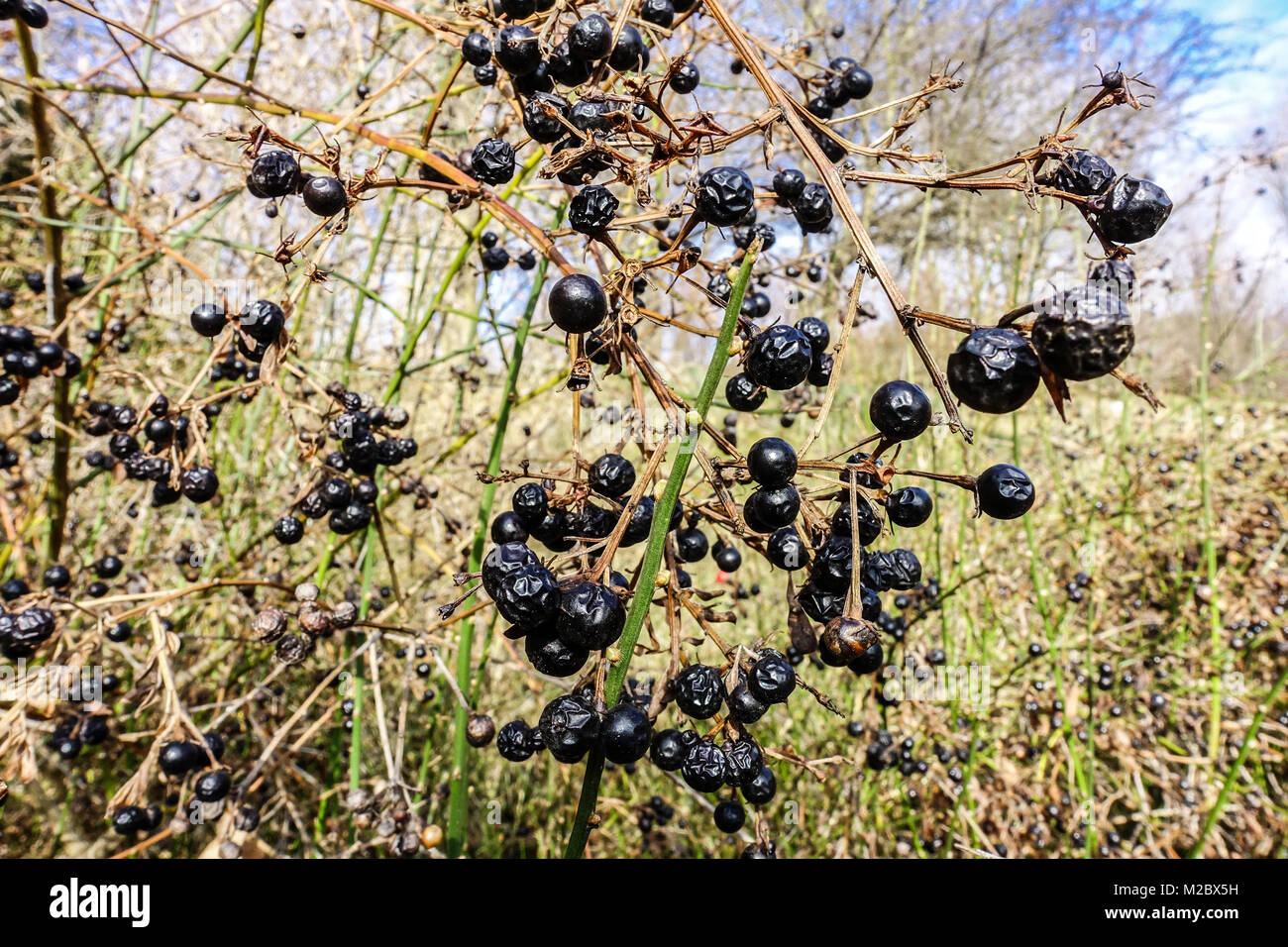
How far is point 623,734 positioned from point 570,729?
84 millimetres

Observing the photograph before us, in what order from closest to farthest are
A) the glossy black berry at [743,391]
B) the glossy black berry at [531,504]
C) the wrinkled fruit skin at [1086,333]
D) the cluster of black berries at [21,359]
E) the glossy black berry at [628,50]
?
the wrinkled fruit skin at [1086,333] → the glossy black berry at [531,504] → the glossy black berry at [743,391] → the glossy black berry at [628,50] → the cluster of black berries at [21,359]

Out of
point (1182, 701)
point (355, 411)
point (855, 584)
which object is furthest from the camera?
point (1182, 701)

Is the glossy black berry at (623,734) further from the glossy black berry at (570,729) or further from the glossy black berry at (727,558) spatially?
the glossy black berry at (727,558)

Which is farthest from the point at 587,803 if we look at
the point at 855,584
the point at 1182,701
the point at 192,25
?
the point at 192,25

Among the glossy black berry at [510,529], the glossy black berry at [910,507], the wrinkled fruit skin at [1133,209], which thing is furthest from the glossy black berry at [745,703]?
the wrinkled fruit skin at [1133,209]

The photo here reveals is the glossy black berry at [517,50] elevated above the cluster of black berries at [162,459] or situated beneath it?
elevated above

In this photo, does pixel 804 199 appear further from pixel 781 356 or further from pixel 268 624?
pixel 268 624

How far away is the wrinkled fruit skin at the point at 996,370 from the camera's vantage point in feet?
2.95

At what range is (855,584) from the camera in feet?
3.51

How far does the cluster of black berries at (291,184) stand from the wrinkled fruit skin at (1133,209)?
1.29 metres

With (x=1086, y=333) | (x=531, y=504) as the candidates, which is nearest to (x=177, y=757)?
(x=531, y=504)

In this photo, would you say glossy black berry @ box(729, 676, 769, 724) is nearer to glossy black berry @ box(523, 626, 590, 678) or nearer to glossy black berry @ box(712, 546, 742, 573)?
glossy black berry @ box(523, 626, 590, 678)
